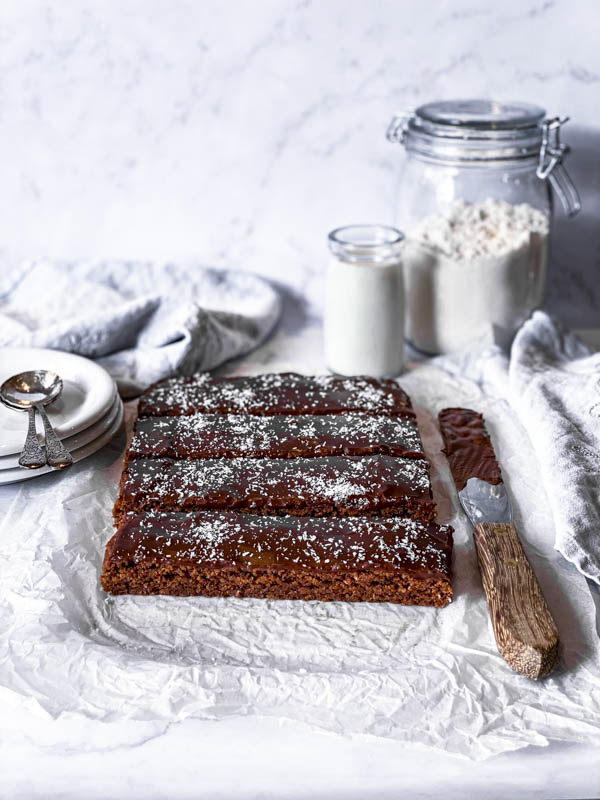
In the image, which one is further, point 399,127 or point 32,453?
point 399,127

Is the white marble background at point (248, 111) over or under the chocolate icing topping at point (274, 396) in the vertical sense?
over

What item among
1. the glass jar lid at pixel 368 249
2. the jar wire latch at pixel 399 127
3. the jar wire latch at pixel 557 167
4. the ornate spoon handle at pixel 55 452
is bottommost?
the ornate spoon handle at pixel 55 452

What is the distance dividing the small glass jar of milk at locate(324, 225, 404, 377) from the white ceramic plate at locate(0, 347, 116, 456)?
16.2 inches

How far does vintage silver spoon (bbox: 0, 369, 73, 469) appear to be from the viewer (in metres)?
1.11

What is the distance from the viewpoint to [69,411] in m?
1.25

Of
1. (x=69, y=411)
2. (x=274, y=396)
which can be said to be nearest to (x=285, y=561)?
(x=274, y=396)

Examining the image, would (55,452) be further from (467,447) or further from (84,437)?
(467,447)

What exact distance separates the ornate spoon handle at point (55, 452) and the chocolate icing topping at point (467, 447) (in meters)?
0.55

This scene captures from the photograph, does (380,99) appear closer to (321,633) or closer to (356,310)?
(356,310)

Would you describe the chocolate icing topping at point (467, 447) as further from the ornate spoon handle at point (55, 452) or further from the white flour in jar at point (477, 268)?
the ornate spoon handle at point (55, 452)

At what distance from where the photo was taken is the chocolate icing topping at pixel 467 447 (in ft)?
3.76

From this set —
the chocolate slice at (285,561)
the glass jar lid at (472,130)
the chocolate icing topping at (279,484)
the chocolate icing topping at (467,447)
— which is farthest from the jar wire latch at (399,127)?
the chocolate slice at (285,561)

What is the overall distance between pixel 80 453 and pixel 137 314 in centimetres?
39

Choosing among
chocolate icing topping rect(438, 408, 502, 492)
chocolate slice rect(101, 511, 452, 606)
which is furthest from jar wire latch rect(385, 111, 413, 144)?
chocolate slice rect(101, 511, 452, 606)
